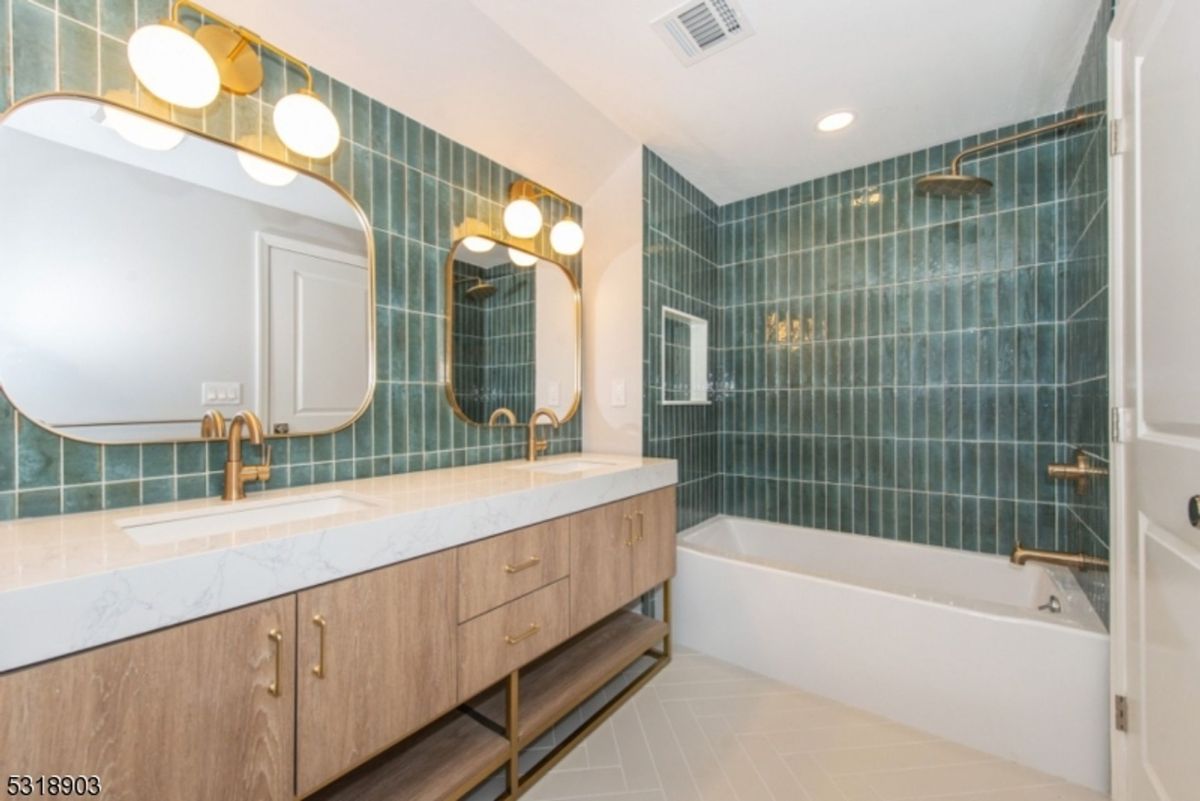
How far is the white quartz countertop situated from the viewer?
67 cm

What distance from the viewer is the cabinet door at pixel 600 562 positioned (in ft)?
5.16

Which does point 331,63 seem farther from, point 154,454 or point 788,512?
point 788,512

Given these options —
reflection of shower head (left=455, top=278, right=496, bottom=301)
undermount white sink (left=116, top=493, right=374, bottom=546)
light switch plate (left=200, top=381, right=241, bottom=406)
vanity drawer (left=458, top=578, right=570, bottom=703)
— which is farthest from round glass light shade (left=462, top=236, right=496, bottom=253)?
vanity drawer (left=458, top=578, right=570, bottom=703)

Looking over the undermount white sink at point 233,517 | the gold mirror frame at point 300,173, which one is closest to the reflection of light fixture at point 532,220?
the gold mirror frame at point 300,173

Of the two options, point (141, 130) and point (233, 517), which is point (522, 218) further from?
point (233, 517)

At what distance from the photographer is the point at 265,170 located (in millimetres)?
1351

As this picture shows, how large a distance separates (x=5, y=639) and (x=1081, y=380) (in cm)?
281

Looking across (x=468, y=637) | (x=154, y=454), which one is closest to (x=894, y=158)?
(x=468, y=637)

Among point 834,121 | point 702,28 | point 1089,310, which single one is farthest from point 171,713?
point 834,121

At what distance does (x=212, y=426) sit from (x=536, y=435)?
121cm

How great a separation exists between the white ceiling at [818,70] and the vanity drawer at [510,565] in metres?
1.63

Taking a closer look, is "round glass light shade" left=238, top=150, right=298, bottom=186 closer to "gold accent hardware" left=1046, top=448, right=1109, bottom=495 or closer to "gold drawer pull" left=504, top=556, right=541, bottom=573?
"gold drawer pull" left=504, top=556, right=541, bottom=573

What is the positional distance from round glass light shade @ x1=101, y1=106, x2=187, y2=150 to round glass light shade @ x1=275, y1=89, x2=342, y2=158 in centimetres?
24

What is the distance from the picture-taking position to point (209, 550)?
0.82 metres
